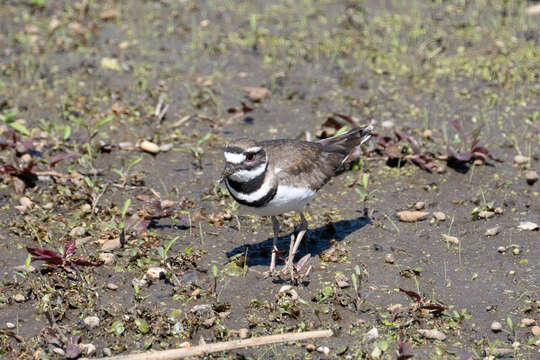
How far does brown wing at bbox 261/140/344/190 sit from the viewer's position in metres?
6.54

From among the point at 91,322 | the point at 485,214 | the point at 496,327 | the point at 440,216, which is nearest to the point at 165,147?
the point at 91,322

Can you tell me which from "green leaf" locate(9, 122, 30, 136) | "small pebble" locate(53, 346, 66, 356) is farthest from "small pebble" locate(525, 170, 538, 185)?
"green leaf" locate(9, 122, 30, 136)

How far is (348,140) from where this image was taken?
24.6ft

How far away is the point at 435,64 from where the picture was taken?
10445mm

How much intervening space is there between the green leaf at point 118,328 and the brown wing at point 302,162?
1823mm

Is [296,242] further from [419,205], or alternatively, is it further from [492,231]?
[492,231]

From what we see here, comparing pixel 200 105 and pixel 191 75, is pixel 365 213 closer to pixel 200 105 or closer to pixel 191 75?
pixel 200 105

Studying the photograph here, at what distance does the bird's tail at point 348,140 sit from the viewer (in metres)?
7.42

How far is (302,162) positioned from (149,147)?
253 cm

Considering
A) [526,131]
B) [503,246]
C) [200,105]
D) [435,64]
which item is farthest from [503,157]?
[200,105]

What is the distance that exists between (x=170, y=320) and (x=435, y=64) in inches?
243

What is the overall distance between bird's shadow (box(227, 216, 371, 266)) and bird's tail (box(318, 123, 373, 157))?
0.74 metres

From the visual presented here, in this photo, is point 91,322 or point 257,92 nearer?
point 91,322

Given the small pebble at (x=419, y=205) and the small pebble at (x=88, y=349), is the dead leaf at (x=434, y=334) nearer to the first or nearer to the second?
the small pebble at (x=419, y=205)
